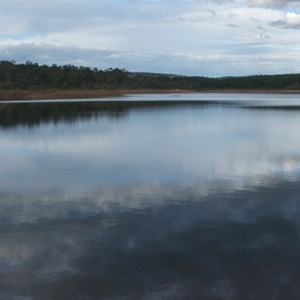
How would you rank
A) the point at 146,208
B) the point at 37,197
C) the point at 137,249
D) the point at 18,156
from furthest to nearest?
the point at 18,156 < the point at 37,197 < the point at 146,208 < the point at 137,249

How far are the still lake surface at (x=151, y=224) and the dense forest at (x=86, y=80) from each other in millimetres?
92201

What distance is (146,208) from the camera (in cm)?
1181

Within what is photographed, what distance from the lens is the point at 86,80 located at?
444ft

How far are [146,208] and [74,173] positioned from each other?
5.29 metres

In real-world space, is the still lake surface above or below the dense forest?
below

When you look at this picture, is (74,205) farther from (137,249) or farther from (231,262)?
(231,262)

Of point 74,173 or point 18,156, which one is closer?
point 74,173

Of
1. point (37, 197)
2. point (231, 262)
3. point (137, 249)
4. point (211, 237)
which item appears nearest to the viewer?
point (231, 262)

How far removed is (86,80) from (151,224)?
128051 mm

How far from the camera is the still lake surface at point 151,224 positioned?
7.59 m

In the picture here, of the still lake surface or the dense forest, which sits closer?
the still lake surface

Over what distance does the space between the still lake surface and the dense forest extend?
92201 mm

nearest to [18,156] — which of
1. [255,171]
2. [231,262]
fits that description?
[255,171]

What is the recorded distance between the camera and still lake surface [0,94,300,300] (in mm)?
7586
